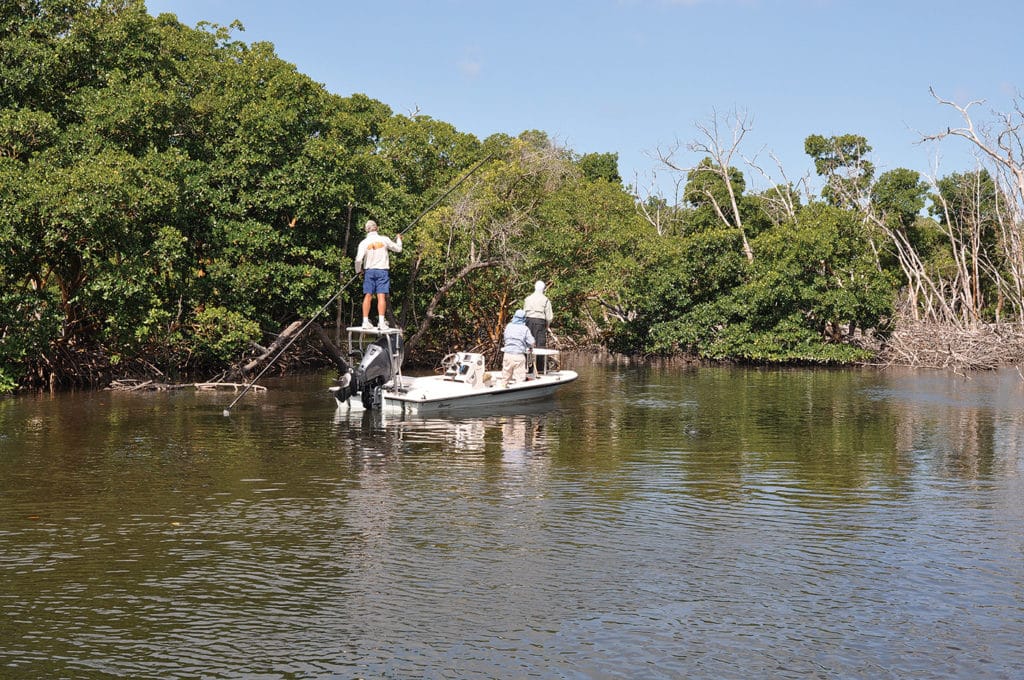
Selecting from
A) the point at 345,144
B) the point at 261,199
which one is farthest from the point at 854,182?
the point at 261,199

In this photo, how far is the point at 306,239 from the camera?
25516mm

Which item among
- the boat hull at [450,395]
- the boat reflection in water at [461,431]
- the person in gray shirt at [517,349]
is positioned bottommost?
the boat reflection in water at [461,431]

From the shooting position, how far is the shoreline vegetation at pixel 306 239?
21.9 meters

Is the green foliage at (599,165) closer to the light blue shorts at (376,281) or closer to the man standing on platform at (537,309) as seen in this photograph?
the man standing on platform at (537,309)

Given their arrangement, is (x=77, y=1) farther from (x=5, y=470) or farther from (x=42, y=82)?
(x=5, y=470)

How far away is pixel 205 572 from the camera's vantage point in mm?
8539

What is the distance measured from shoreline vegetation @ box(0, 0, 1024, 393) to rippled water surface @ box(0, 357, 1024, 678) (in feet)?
19.3

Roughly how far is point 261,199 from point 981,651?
19.8m

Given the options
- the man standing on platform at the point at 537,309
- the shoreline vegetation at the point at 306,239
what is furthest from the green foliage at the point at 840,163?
the man standing on platform at the point at 537,309

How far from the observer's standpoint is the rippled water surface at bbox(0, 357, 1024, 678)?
680 centimetres

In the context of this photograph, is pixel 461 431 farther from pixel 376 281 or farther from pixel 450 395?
pixel 376 281

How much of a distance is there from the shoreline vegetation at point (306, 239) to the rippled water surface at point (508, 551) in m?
5.88

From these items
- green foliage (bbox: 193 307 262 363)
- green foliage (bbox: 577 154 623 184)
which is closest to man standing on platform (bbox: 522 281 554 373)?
green foliage (bbox: 193 307 262 363)

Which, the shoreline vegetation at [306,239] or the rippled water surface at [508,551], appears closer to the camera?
the rippled water surface at [508,551]
